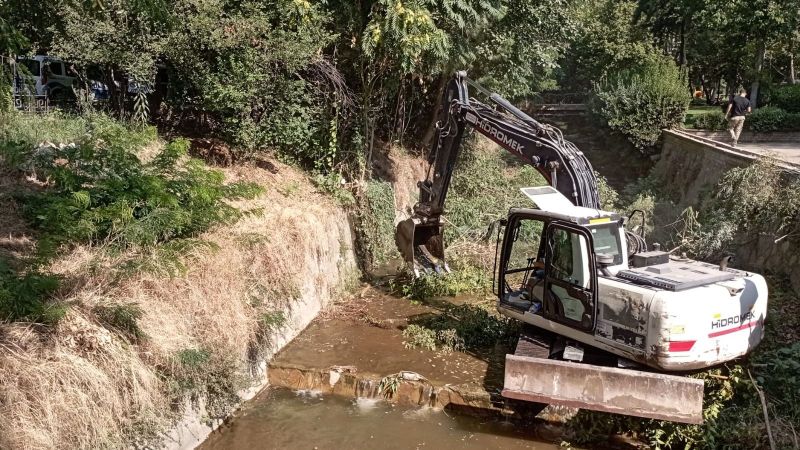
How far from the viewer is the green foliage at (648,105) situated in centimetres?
2195

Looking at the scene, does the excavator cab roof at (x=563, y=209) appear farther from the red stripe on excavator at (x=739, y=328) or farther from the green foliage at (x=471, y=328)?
the green foliage at (x=471, y=328)

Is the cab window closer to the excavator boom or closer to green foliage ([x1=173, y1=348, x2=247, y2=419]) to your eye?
the excavator boom

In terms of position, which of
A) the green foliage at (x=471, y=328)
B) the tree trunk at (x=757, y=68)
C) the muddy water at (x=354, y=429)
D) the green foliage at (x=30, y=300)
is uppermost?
the tree trunk at (x=757, y=68)

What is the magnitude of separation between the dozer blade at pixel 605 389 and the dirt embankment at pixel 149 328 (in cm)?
365

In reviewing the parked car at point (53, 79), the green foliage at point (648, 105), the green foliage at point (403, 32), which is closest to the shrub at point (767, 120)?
the green foliage at point (648, 105)

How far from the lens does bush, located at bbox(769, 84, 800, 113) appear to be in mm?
23594

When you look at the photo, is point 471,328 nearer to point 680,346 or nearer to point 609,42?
point 680,346

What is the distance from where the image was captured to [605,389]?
7262 millimetres

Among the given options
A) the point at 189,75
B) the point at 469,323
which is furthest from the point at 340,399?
the point at 189,75

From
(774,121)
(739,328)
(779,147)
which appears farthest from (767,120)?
(739,328)

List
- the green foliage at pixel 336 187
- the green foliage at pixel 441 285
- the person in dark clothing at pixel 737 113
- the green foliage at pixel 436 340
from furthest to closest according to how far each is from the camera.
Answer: the person in dark clothing at pixel 737 113, the green foliage at pixel 336 187, the green foliage at pixel 441 285, the green foliage at pixel 436 340

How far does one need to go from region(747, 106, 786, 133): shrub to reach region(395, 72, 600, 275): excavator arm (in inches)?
595

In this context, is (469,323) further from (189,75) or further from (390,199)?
(189,75)

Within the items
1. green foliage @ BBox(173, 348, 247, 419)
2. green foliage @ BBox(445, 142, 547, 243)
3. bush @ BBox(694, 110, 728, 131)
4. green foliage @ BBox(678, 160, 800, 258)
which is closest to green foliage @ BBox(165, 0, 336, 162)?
green foliage @ BBox(445, 142, 547, 243)
